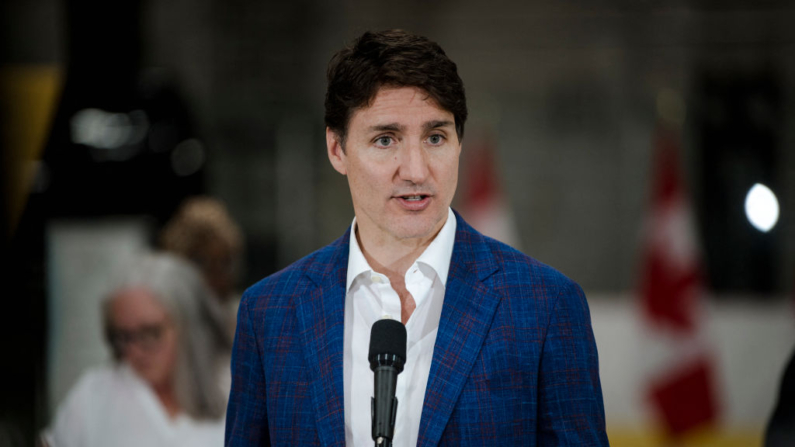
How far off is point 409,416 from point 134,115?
2995 millimetres

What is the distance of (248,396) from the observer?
4.63 ft

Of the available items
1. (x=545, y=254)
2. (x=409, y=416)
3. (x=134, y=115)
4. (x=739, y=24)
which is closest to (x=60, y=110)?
(x=134, y=115)

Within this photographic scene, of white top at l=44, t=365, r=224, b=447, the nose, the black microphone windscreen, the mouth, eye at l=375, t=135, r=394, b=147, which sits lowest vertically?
white top at l=44, t=365, r=224, b=447

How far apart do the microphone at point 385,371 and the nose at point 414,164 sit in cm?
26

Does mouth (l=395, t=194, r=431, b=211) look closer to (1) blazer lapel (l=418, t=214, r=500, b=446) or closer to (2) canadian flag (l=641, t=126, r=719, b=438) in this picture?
(1) blazer lapel (l=418, t=214, r=500, b=446)

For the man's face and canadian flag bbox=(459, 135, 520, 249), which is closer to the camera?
the man's face

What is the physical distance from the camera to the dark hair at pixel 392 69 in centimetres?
132

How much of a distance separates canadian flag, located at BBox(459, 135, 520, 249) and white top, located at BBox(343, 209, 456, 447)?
4.43 meters

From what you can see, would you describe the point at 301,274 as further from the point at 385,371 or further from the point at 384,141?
the point at 385,371

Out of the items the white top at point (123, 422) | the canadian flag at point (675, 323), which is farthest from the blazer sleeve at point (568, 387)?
the canadian flag at point (675, 323)

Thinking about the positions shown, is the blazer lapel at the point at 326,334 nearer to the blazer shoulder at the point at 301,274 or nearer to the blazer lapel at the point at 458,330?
the blazer shoulder at the point at 301,274

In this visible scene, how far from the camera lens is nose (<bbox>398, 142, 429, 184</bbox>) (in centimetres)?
131

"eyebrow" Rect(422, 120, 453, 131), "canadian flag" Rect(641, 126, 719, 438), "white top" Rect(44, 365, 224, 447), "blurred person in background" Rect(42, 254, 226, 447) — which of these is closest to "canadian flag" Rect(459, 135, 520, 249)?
"canadian flag" Rect(641, 126, 719, 438)

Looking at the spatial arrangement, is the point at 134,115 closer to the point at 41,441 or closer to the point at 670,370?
the point at 41,441
